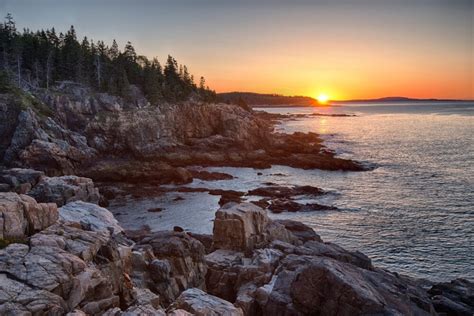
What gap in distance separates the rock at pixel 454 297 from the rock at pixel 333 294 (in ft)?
11.4

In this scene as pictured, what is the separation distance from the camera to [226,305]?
52.7 feet

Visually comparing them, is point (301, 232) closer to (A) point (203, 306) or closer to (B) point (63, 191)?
(A) point (203, 306)

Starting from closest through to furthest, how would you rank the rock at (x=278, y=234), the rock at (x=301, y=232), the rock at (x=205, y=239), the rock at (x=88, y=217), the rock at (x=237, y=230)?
the rock at (x=88, y=217)
the rock at (x=237, y=230)
the rock at (x=278, y=234)
the rock at (x=301, y=232)
the rock at (x=205, y=239)

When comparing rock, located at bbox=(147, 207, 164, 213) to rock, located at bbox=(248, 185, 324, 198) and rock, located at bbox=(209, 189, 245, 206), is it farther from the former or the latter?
rock, located at bbox=(248, 185, 324, 198)

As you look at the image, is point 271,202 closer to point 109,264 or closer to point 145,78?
point 109,264

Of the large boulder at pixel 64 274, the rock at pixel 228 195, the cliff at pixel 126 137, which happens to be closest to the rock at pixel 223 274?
the large boulder at pixel 64 274

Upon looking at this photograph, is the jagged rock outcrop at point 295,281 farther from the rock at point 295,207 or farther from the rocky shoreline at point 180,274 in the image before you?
the rock at point 295,207

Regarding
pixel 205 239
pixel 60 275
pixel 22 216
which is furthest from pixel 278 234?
pixel 60 275

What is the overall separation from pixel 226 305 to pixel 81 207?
37.9 ft

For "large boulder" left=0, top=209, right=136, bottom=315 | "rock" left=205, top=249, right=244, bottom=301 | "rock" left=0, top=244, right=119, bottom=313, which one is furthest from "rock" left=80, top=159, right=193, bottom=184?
"rock" left=0, top=244, right=119, bottom=313

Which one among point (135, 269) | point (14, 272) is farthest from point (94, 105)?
point (14, 272)

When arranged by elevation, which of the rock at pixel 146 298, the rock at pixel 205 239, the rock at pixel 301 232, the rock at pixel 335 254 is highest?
the rock at pixel 146 298

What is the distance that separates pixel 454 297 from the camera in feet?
86.2

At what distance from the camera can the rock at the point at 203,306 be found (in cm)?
1535
